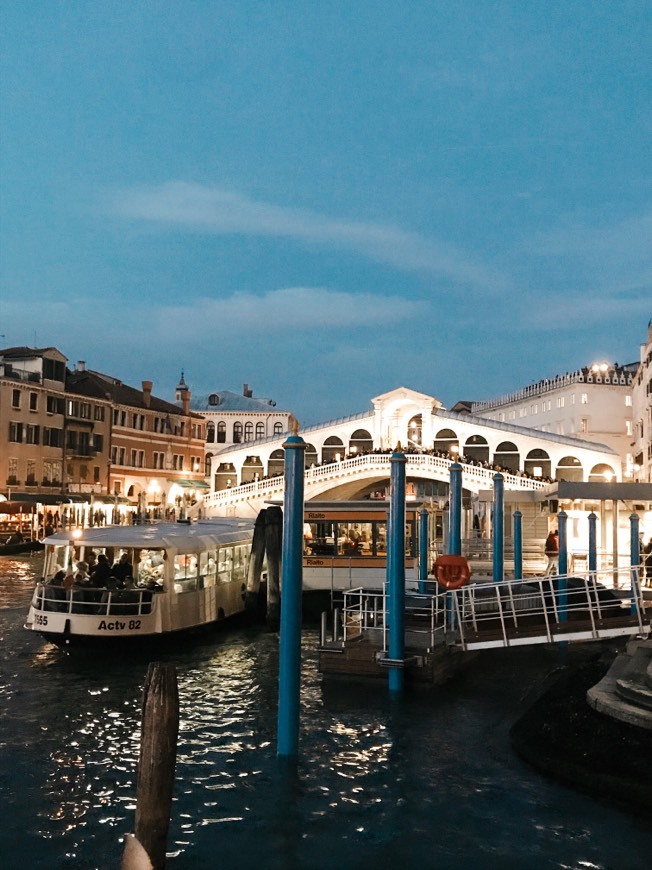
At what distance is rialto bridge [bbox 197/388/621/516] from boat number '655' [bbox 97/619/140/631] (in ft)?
86.7

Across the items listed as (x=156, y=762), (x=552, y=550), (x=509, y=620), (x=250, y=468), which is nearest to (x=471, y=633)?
(x=509, y=620)

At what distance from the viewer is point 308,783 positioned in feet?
27.4

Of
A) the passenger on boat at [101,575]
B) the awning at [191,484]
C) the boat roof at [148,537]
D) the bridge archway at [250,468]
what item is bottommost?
the passenger on boat at [101,575]

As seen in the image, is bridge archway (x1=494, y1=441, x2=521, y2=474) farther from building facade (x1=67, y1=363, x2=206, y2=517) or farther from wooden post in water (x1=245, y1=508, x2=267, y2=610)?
wooden post in water (x1=245, y1=508, x2=267, y2=610)

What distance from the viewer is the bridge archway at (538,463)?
46812 millimetres

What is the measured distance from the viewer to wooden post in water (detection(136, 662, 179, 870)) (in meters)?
5.31

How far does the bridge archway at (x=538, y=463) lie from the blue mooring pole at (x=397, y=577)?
119 ft

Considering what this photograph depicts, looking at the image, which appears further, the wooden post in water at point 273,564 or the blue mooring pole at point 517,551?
the blue mooring pole at point 517,551

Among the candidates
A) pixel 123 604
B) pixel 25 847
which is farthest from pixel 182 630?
pixel 25 847

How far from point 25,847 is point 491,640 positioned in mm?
6763

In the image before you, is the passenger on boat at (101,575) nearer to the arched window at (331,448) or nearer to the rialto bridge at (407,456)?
the rialto bridge at (407,456)

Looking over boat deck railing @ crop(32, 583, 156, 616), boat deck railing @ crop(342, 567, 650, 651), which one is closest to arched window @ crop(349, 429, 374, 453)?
boat deck railing @ crop(342, 567, 650, 651)

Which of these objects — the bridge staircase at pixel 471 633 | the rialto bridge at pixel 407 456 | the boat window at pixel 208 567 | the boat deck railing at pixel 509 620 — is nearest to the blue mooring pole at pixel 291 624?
the bridge staircase at pixel 471 633

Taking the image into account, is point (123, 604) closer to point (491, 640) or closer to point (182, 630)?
point (182, 630)
